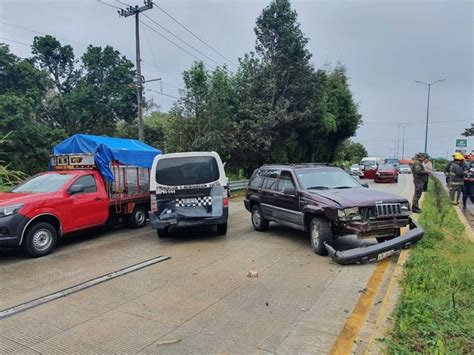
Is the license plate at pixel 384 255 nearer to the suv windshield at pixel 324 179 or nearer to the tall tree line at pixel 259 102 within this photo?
the suv windshield at pixel 324 179

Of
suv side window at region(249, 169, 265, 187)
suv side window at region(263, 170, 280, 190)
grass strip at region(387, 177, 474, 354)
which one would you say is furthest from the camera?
suv side window at region(249, 169, 265, 187)

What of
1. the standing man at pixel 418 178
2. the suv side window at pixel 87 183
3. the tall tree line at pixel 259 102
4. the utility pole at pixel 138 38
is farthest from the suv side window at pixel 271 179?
the utility pole at pixel 138 38

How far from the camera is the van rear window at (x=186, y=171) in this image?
8.42 metres

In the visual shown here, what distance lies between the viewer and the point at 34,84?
82.6ft

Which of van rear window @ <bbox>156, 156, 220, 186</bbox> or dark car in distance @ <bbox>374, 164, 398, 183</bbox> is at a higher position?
van rear window @ <bbox>156, 156, 220, 186</bbox>

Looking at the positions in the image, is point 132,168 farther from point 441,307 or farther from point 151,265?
point 441,307

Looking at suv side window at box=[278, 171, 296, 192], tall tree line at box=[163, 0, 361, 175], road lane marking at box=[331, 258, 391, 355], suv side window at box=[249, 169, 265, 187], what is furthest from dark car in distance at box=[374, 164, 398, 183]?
road lane marking at box=[331, 258, 391, 355]

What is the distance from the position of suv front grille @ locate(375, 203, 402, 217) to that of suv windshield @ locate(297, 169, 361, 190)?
123 cm

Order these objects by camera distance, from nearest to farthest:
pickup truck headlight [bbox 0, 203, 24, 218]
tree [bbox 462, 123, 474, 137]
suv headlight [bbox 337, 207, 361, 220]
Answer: suv headlight [bbox 337, 207, 361, 220], pickup truck headlight [bbox 0, 203, 24, 218], tree [bbox 462, 123, 474, 137]

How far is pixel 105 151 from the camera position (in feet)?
30.8

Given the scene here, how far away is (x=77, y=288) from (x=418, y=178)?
1006 cm

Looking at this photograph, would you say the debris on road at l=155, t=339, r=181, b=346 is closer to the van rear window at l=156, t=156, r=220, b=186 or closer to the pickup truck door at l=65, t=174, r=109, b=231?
the van rear window at l=156, t=156, r=220, b=186

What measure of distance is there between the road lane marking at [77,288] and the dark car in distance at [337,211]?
2.87m

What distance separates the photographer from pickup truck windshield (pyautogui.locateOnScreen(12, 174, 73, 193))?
312 inches
